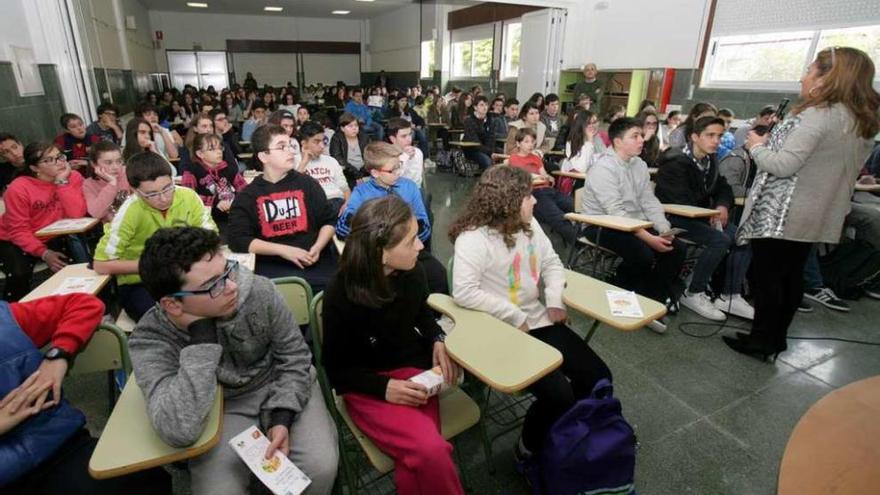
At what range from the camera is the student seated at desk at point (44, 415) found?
1171 mm

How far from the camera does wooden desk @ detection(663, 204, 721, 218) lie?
9.41 ft

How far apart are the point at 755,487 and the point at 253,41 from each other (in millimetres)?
17097

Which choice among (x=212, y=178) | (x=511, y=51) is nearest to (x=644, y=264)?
(x=212, y=178)

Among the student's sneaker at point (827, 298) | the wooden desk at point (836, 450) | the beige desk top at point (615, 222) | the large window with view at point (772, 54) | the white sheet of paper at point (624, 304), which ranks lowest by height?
the student's sneaker at point (827, 298)

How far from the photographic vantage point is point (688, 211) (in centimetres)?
292

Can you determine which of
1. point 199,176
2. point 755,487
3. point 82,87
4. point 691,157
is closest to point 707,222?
point 691,157

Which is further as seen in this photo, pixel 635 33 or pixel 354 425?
pixel 635 33

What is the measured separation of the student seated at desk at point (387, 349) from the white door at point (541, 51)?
810cm

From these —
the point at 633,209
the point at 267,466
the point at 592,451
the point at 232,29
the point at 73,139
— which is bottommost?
the point at 592,451

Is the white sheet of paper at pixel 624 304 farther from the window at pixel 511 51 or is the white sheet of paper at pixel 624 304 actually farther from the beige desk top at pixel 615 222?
the window at pixel 511 51

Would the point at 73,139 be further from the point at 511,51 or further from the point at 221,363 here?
the point at 511,51

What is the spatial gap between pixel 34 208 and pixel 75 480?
2399 millimetres

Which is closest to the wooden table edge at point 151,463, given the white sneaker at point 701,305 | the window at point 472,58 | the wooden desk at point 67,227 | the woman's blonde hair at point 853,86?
the wooden desk at point 67,227

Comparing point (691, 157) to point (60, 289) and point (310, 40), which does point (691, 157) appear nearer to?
point (60, 289)
